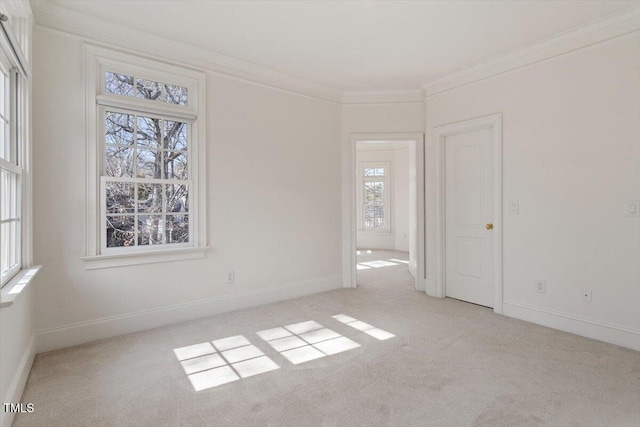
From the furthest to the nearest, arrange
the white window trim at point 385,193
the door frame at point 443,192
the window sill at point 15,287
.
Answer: the white window trim at point 385,193 → the door frame at point 443,192 → the window sill at point 15,287

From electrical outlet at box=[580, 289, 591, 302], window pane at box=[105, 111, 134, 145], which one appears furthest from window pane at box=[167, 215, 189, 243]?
electrical outlet at box=[580, 289, 591, 302]

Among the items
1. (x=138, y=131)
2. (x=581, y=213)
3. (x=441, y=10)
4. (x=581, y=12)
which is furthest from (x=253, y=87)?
(x=581, y=213)

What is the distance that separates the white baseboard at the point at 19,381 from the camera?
5.76 feet

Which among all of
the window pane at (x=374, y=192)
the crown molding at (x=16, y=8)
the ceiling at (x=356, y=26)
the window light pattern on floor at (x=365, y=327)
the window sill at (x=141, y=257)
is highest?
the ceiling at (x=356, y=26)

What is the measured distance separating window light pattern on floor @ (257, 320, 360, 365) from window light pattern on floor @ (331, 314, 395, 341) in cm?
24

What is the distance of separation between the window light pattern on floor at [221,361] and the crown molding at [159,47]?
2720 mm

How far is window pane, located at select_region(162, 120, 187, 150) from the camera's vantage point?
11.1ft

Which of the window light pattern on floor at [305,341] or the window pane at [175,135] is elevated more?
the window pane at [175,135]

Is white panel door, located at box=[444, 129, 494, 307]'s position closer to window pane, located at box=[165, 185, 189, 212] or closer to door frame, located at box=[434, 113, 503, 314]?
door frame, located at box=[434, 113, 503, 314]

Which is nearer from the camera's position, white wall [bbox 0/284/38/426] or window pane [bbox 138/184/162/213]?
white wall [bbox 0/284/38/426]

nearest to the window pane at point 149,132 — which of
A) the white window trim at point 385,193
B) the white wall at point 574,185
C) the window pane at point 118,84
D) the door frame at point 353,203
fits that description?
the window pane at point 118,84

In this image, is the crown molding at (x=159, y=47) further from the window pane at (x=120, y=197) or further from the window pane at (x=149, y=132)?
the window pane at (x=120, y=197)

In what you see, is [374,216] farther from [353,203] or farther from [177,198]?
[177,198]

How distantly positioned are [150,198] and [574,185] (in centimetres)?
396
